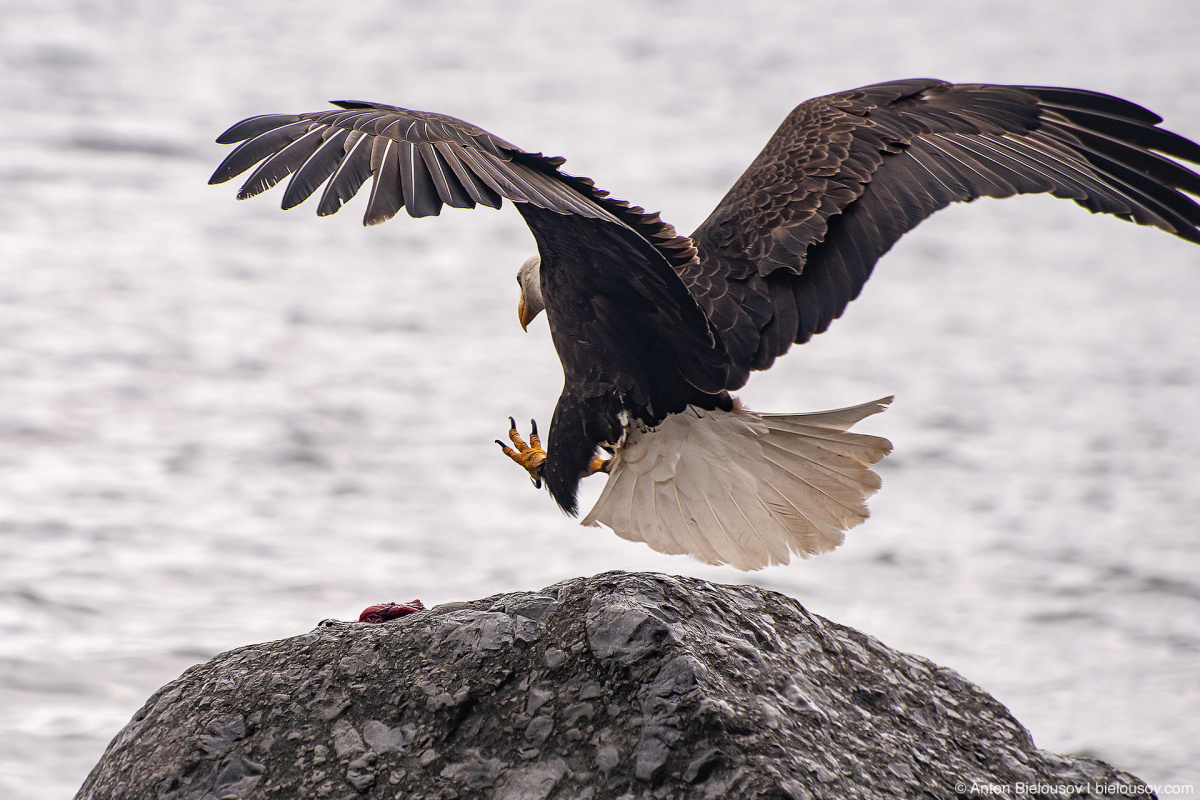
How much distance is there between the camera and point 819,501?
11.1ft

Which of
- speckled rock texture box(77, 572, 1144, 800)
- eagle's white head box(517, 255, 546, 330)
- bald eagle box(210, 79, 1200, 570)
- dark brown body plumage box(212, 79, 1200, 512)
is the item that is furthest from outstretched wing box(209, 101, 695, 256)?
eagle's white head box(517, 255, 546, 330)

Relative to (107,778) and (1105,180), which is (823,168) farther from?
(107,778)

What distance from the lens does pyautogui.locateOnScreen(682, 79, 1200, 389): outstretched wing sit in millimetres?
3350

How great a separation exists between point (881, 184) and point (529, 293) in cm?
143

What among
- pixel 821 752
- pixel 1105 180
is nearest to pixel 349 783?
pixel 821 752

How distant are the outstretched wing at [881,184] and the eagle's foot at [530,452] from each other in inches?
35.4

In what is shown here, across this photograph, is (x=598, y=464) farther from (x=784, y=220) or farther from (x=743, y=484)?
(x=784, y=220)

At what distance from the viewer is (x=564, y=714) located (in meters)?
2.22

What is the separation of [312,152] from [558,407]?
4.44 feet

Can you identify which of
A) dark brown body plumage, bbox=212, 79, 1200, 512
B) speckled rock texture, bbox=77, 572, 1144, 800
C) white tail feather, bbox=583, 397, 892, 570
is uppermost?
dark brown body plumage, bbox=212, 79, 1200, 512

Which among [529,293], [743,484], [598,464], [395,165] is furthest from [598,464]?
[395,165]

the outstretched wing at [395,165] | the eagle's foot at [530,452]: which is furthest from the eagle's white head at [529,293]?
the outstretched wing at [395,165]

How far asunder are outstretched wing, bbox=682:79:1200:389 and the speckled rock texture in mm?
1076

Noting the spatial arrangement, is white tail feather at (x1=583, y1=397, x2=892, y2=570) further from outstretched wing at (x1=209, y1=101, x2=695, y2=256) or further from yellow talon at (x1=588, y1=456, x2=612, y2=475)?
outstretched wing at (x1=209, y1=101, x2=695, y2=256)
